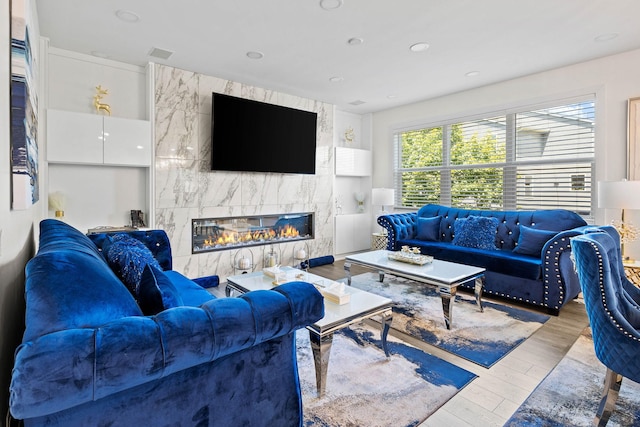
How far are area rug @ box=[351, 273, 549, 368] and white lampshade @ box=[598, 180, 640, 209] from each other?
1.24 m

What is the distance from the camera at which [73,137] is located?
3465mm

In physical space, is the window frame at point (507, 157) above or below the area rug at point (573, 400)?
above

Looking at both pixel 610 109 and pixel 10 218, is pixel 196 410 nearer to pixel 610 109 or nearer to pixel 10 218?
pixel 10 218

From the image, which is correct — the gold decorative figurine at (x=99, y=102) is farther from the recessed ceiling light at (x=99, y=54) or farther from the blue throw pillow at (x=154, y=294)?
the blue throw pillow at (x=154, y=294)

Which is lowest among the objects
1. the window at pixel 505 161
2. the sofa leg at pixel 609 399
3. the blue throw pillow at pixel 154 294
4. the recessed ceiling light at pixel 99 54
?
the sofa leg at pixel 609 399

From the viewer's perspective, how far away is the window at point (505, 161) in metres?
4.11

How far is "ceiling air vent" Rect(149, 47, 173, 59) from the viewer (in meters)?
3.59

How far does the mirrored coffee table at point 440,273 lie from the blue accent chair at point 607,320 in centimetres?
118

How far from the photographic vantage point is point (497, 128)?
15.9ft

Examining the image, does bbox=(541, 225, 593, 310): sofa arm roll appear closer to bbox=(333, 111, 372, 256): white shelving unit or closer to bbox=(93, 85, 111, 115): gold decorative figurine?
bbox=(333, 111, 372, 256): white shelving unit

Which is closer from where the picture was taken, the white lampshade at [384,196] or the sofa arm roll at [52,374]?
the sofa arm roll at [52,374]

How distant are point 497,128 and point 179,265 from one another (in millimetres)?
4759

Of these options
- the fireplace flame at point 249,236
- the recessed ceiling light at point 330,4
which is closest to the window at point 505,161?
the fireplace flame at point 249,236

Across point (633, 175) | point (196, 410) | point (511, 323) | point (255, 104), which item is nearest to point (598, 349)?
point (511, 323)
